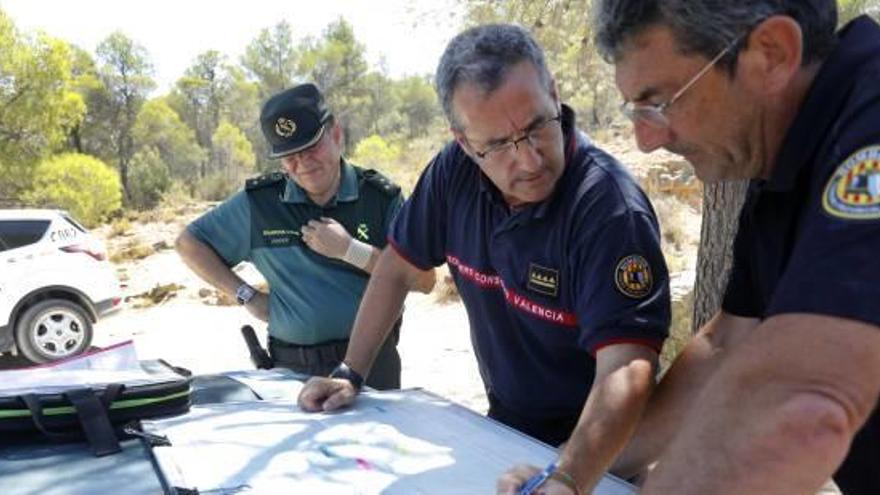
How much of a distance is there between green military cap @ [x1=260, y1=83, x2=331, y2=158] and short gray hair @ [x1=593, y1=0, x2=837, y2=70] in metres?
1.97

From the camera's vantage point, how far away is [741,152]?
1.26 m

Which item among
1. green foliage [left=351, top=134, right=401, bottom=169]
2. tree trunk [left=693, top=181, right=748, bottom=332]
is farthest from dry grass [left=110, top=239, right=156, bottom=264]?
tree trunk [left=693, top=181, right=748, bottom=332]

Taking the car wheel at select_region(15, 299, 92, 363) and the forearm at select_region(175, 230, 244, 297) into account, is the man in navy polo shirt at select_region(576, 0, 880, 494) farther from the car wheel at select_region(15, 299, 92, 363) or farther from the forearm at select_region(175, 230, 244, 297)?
the car wheel at select_region(15, 299, 92, 363)

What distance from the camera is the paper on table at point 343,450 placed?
1487 millimetres

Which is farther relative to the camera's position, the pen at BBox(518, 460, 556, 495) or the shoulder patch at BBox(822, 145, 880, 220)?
the pen at BBox(518, 460, 556, 495)

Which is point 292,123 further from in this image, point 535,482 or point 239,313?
point 239,313

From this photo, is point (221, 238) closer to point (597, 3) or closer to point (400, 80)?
point (597, 3)

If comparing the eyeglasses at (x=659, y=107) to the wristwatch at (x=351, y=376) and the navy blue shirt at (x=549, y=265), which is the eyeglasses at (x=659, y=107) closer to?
the navy blue shirt at (x=549, y=265)

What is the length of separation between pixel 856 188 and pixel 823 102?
7.7 inches

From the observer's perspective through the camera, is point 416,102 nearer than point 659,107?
No

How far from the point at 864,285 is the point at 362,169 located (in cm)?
254

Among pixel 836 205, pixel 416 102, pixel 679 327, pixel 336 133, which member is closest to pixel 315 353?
pixel 336 133

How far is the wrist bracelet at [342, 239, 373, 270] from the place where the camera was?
2949mm

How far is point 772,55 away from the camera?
45.6 inches
